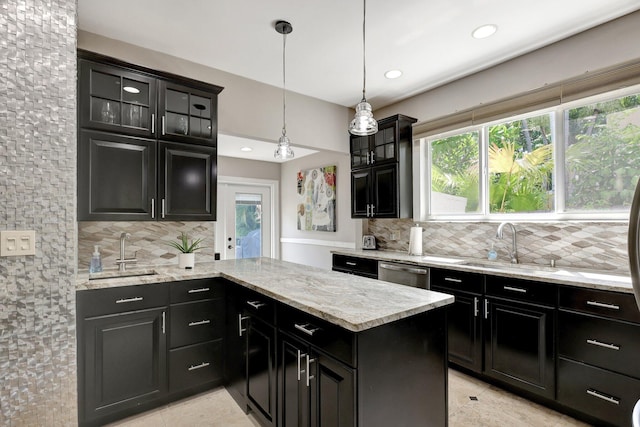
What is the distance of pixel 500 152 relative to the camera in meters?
3.22

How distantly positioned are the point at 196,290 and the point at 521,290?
8.05ft

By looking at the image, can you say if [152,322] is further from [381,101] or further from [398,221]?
[381,101]

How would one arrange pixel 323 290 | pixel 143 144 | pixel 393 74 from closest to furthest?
1. pixel 323 290
2. pixel 143 144
3. pixel 393 74

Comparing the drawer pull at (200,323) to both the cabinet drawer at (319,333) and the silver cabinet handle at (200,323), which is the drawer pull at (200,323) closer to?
the silver cabinet handle at (200,323)

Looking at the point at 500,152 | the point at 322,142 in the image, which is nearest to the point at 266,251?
the point at 322,142

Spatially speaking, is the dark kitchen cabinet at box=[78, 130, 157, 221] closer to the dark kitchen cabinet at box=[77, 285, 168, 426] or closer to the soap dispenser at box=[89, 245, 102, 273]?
the soap dispenser at box=[89, 245, 102, 273]

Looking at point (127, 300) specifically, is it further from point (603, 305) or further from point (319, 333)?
point (603, 305)

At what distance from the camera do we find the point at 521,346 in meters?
2.36

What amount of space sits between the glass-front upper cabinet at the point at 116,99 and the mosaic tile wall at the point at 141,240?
2.76 ft

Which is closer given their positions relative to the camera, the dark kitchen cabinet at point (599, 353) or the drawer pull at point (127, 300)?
the dark kitchen cabinet at point (599, 353)

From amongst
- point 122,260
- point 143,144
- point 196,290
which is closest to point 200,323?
point 196,290

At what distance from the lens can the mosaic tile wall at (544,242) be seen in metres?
2.44

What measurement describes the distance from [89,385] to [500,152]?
393cm

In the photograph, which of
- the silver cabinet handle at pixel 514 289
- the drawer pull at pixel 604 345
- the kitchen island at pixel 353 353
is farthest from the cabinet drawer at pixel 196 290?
the drawer pull at pixel 604 345
